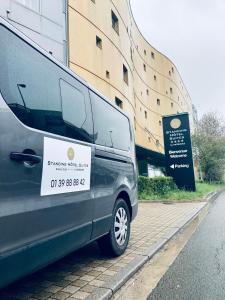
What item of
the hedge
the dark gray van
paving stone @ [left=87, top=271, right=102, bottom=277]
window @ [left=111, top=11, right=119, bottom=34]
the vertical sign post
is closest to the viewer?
the dark gray van

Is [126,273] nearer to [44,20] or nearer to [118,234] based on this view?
[118,234]

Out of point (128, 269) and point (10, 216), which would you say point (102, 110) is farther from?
point (10, 216)

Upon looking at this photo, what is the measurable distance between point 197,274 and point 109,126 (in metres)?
2.29

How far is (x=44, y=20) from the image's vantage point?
→ 14406 millimetres

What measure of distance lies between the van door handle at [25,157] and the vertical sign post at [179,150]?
15.2 m

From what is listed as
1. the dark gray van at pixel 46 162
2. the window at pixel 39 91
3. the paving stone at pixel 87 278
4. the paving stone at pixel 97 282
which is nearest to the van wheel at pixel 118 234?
the dark gray van at pixel 46 162

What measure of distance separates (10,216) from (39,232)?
1.37ft

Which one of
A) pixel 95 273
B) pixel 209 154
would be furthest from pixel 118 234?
pixel 209 154

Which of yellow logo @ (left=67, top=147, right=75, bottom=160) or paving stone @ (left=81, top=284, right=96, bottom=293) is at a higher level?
yellow logo @ (left=67, top=147, right=75, bottom=160)

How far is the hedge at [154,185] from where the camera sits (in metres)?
15.1

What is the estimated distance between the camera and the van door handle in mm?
2447

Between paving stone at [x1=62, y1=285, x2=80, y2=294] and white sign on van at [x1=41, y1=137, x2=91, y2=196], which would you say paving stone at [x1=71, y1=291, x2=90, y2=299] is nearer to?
paving stone at [x1=62, y1=285, x2=80, y2=294]

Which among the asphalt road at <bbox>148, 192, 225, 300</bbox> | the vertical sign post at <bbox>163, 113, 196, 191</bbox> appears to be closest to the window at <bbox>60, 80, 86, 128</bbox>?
the asphalt road at <bbox>148, 192, 225, 300</bbox>

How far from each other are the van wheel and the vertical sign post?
41.4ft
